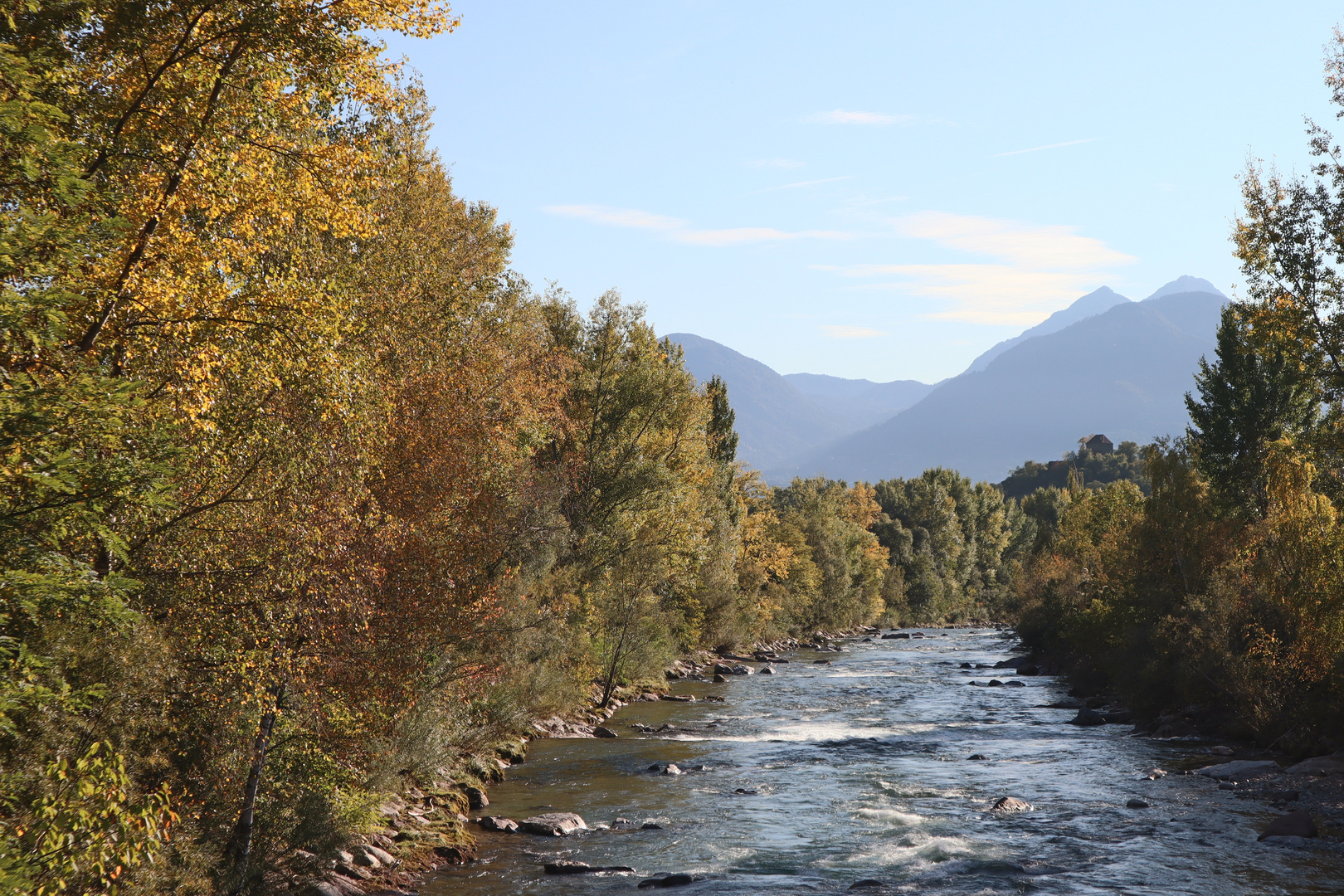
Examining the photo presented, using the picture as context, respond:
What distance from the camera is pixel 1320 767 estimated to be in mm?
25922

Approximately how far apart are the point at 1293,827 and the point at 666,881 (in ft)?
50.0

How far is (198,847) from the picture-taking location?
45.9ft

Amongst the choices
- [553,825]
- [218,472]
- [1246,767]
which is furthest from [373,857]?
[1246,767]

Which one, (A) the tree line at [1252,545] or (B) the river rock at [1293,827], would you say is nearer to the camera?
(B) the river rock at [1293,827]

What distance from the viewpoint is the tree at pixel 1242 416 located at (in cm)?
5341

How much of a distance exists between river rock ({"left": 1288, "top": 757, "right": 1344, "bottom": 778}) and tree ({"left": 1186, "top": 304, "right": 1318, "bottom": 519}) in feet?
96.1

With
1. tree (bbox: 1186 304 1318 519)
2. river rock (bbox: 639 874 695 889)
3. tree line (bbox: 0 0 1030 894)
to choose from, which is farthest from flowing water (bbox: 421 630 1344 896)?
tree (bbox: 1186 304 1318 519)

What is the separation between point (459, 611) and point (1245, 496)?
53963 millimetres

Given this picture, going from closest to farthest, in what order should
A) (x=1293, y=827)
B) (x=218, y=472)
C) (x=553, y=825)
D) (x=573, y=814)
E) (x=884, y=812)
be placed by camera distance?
(x=218, y=472) → (x=1293, y=827) → (x=553, y=825) → (x=573, y=814) → (x=884, y=812)

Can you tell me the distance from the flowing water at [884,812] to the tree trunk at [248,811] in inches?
166

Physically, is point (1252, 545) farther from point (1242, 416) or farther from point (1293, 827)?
point (1242, 416)

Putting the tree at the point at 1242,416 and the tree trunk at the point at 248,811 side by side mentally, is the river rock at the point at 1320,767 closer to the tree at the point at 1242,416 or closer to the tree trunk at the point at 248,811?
the tree trunk at the point at 248,811

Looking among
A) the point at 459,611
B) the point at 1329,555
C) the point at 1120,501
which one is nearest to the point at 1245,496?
the point at 1120,501

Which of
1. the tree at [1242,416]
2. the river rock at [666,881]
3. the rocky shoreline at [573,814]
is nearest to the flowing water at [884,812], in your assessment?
the river rock at [666,881]
